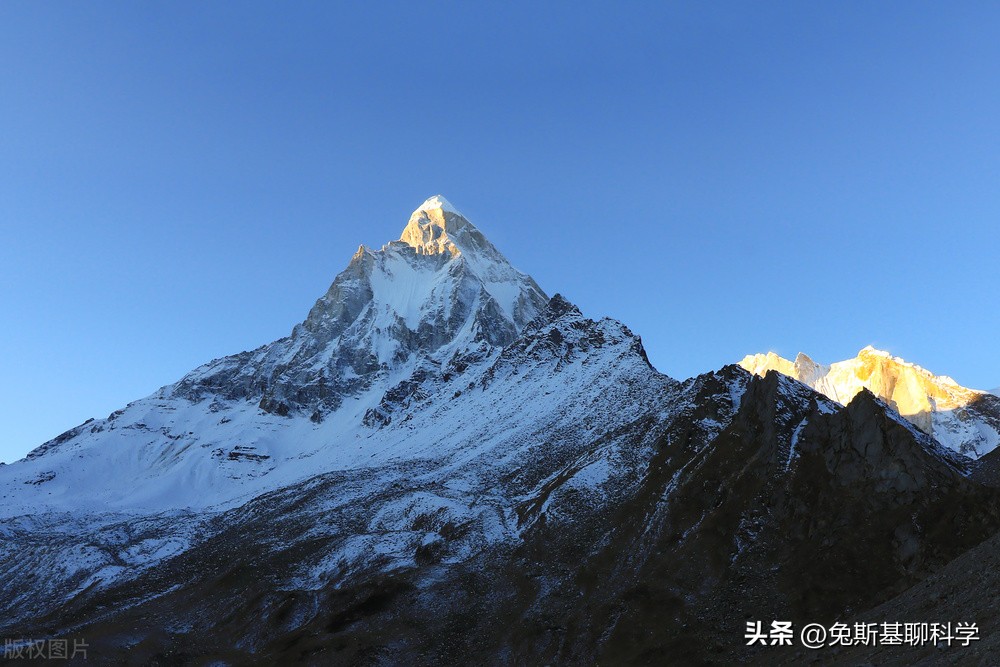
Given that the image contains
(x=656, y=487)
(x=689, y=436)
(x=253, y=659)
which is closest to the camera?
(x=253, y=659)

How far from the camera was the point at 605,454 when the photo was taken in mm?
117562

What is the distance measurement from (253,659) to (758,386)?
77016 mm

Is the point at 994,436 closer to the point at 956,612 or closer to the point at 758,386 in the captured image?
the point at 758,386

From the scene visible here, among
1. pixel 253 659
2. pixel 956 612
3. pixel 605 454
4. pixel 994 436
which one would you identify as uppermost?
pixel 994 436

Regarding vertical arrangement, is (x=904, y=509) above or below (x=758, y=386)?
below

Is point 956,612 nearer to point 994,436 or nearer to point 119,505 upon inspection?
point 994,436

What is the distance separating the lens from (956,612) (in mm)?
42219

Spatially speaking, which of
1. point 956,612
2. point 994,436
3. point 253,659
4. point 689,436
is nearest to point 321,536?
point 253,659

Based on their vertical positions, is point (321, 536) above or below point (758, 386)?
below

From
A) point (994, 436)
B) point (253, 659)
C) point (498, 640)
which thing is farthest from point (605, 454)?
point (994, 436)

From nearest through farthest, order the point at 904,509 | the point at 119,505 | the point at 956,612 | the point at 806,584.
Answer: the point at 956,612 < the point at 806,584 < the point at 904,509 < the point at 119,505

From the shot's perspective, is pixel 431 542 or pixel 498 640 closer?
pixel 498 640

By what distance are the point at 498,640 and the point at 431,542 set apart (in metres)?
31.0

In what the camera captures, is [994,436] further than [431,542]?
Yes
